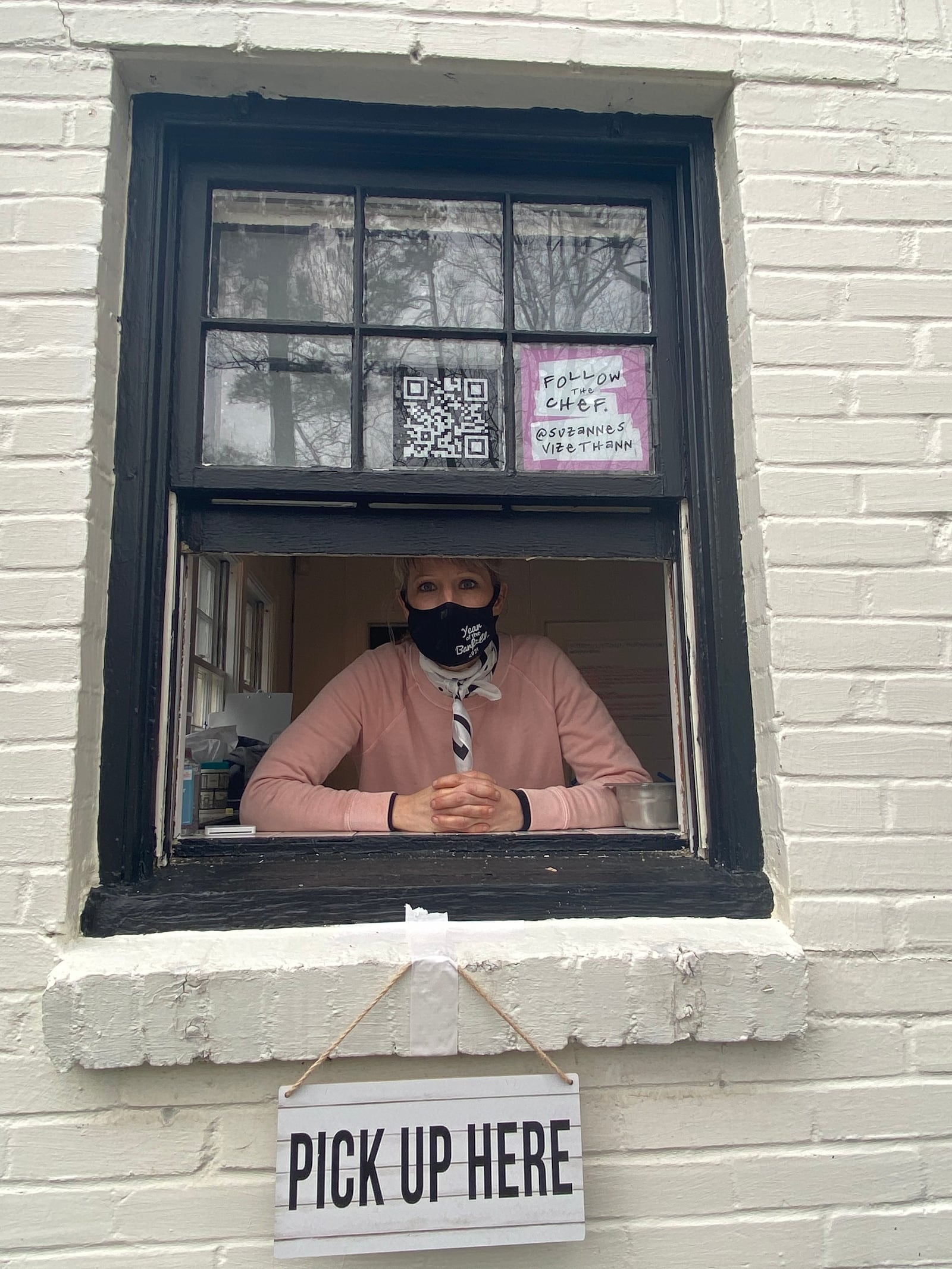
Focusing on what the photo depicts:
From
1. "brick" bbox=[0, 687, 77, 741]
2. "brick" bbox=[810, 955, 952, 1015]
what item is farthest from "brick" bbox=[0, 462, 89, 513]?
"brick" bbox=[810, 955, 952, 1015]

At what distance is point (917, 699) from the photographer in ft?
5.58

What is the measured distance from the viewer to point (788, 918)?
5.41 ft

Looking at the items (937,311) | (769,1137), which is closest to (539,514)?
(937,311)

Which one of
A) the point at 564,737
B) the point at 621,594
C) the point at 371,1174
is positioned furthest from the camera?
the point at 621,594

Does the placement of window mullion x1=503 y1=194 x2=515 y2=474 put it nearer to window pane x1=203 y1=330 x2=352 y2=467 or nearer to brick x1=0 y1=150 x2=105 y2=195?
window pane x1=203 y1=330 x2=352 y2=467

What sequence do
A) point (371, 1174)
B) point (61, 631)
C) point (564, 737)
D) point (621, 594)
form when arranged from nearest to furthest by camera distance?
point (371, 1174) < point (61, 631) < point (564, 737) < point (621, 594)

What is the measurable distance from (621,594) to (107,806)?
12.7 feet

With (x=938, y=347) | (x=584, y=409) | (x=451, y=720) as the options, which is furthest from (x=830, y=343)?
(x=451, y=720)

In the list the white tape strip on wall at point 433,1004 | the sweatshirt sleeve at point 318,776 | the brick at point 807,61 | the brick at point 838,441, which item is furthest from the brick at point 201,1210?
the brick at point 807,61

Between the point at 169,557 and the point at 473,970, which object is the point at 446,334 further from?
the point at 473,970

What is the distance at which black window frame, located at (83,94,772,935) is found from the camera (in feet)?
5.61

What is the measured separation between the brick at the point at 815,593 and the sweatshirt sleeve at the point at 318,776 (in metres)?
1.16

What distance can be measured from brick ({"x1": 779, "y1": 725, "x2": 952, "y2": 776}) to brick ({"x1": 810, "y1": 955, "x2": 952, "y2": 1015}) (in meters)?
0.37

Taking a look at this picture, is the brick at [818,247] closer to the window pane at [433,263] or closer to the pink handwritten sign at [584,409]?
the pink handwritten sign at [584,409]
